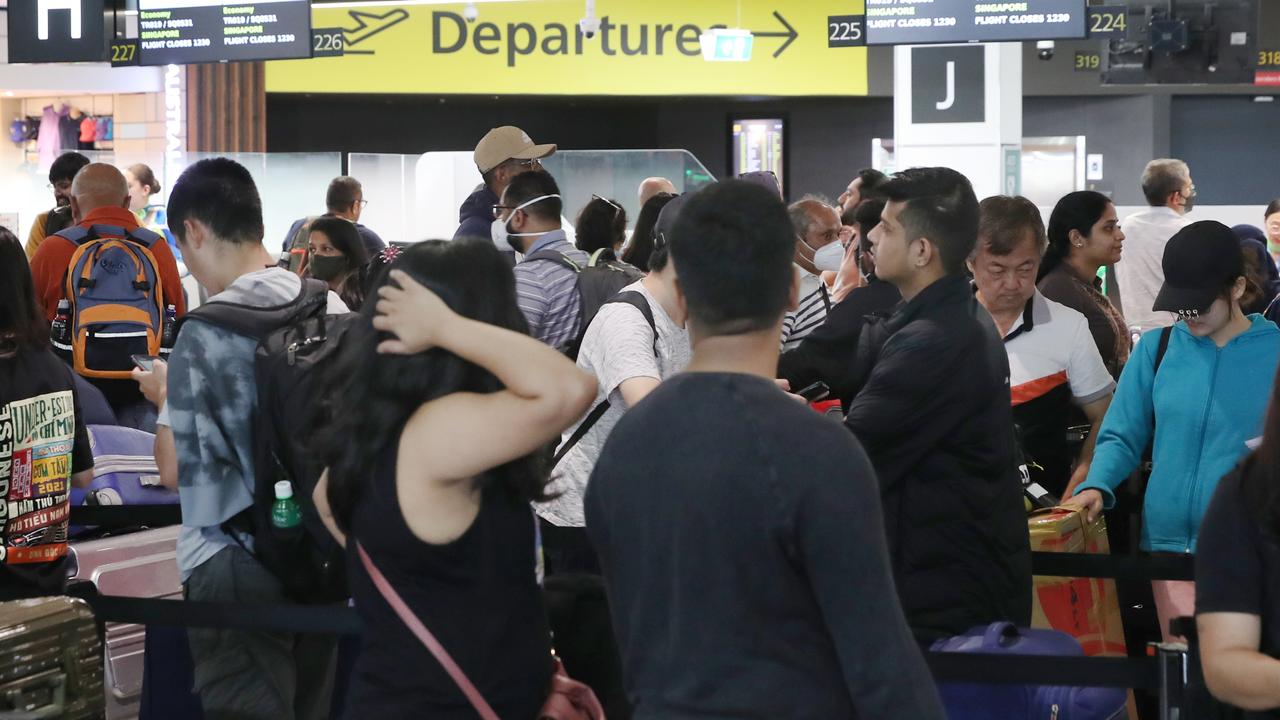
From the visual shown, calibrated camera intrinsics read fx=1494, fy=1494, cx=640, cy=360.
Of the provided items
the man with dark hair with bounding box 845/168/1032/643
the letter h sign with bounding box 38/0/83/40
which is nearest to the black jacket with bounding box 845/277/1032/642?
the man with dark hair with bounding box 845/168/1032/643

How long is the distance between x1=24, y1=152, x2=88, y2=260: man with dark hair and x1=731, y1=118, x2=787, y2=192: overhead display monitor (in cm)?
1224

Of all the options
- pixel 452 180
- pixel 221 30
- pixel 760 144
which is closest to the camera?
pixel 221 30

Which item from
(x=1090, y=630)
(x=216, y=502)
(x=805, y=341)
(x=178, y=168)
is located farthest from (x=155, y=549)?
(x=178, y=168)

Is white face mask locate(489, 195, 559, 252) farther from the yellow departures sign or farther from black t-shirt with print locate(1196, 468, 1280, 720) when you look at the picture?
the yellow departures sign

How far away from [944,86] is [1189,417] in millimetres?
8658

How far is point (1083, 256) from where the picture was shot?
16.5 ft

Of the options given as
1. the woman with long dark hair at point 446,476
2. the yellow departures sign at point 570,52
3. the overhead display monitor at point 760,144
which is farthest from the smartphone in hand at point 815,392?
the overhead display monitor at point 760,144

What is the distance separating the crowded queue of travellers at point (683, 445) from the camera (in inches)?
67.2

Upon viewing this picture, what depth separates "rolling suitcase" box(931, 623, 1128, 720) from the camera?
2.83 m

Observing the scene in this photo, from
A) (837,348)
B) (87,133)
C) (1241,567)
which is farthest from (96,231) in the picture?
(87,133)

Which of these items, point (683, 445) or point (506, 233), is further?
point (506, 233)

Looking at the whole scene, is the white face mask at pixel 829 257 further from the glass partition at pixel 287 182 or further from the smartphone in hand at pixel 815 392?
the glass partition at pixel 287 182

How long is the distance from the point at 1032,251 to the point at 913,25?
18.3 ft

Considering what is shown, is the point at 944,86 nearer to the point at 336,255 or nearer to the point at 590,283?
the point at 336,255
